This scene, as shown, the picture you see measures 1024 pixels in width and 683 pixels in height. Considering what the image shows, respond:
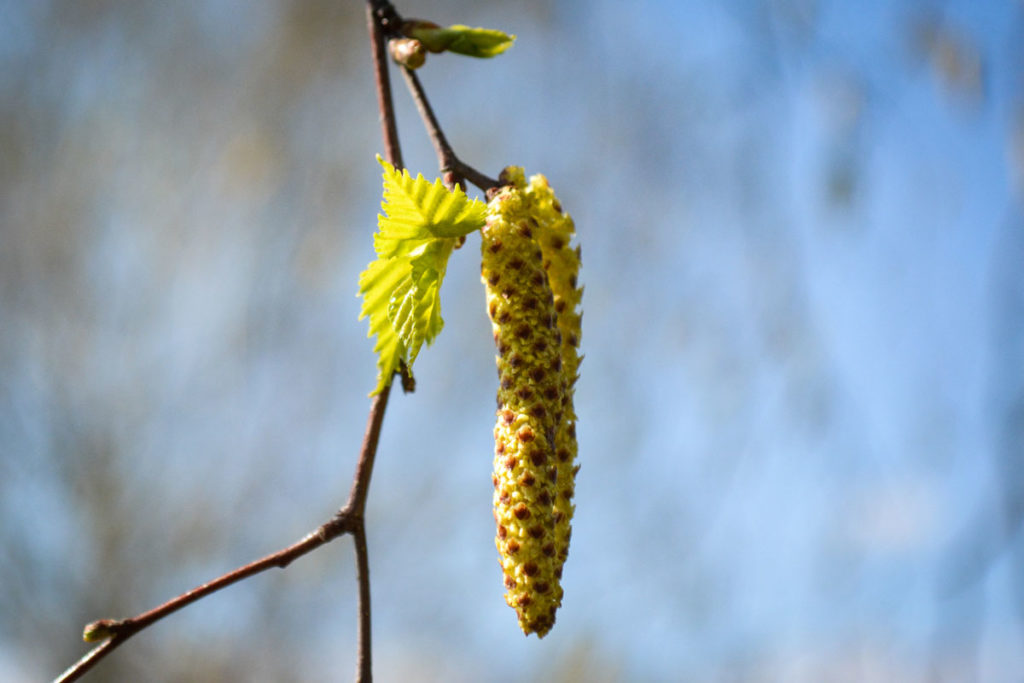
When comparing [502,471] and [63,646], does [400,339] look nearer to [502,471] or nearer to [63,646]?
[502,471]

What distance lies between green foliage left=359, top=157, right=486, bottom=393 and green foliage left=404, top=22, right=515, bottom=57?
0.11 meters

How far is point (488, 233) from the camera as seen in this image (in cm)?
39

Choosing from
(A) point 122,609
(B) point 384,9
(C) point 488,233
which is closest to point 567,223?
(C) point 488,233

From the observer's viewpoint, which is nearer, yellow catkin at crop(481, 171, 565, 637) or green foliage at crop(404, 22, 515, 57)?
yellow catkin at crop(481, 171, 565, 637)

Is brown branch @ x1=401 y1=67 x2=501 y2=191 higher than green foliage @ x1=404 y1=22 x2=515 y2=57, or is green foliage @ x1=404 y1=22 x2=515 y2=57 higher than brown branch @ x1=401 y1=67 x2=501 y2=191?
green foliage @ x1=404 y1=22 x2=515 y2=57

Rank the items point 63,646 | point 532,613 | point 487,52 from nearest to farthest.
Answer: point 532,613 → point 487,52 → point 63,646

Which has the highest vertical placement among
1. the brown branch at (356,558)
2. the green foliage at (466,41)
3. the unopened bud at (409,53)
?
the green foliage at (466,41)

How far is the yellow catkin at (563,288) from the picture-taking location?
394 millimetres

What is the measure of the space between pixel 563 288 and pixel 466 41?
0.14 m

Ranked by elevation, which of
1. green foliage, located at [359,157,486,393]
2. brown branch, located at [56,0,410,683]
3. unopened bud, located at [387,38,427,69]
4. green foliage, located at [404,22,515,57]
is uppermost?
green foliage, located at [404,22,515,57]

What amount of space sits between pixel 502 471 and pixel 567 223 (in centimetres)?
12

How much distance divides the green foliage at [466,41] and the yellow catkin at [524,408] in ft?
0.33

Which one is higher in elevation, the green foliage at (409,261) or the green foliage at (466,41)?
the green foliage at (466,41)

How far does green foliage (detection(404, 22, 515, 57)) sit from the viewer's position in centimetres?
46
